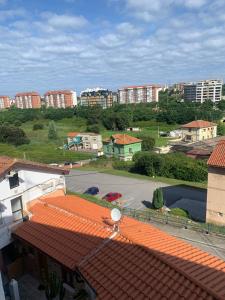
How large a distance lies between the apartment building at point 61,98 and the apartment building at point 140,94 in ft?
98.7

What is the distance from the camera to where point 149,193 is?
104ft

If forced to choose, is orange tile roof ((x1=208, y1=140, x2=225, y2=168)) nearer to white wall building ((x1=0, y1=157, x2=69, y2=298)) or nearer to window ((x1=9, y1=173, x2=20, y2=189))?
white wall building ((x1=0, y1=157, x2=69, y2=298))

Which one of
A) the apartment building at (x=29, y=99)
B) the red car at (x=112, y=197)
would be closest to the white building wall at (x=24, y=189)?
the red car at (x=112, y=197)

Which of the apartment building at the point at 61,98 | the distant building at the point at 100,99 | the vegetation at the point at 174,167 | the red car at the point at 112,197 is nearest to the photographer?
the red car at the point at 112,197

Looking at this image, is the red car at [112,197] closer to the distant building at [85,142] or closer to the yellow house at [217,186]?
the yellow house at [217,186]

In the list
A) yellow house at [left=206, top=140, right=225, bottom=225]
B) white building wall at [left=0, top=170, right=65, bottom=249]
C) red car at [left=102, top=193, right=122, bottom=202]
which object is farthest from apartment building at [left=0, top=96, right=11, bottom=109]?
yellow house at [left=206, top=140, right=225, bottom=225]

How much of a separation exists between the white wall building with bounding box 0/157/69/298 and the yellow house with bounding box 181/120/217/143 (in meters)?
57.7

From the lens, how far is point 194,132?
2734 inches

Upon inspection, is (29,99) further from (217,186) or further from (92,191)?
(217,186)

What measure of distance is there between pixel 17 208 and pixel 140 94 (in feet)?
524

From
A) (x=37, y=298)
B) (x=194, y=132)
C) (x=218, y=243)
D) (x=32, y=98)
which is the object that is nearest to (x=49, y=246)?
(x=37, y=298)

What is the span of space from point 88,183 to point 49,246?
2574 cm

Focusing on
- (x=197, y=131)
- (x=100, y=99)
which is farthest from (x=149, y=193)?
(x=100, y=99)

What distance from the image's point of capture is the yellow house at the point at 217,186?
1971 cm
